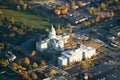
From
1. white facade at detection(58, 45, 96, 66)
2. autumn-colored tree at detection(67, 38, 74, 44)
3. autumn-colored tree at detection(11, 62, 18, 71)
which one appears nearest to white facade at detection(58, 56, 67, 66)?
white facade at detection(58, 45, 96, 66)

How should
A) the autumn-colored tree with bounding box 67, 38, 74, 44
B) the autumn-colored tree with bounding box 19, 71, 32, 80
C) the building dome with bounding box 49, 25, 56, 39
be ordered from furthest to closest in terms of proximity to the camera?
1. the autumn-colored tree with bounding box 67, 38, 74, 44
2. the building dome with bounding box 49, 25, 56, 39
3. the autumn-colored tree with bounding box 19, 71, 32, 80

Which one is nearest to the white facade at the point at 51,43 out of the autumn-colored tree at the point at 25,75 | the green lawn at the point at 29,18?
the green lawn at the point at 29,18

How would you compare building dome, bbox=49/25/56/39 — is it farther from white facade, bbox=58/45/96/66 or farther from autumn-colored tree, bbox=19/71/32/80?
autumn-colored tree, bbox=19/71/32/80

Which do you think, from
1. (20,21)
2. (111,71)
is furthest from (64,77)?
(20,21)

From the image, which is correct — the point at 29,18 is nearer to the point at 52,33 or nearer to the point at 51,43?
the point at 52,33

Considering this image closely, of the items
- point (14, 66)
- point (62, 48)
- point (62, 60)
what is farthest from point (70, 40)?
point (14, 66)

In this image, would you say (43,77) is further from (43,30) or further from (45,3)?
(45,3)
